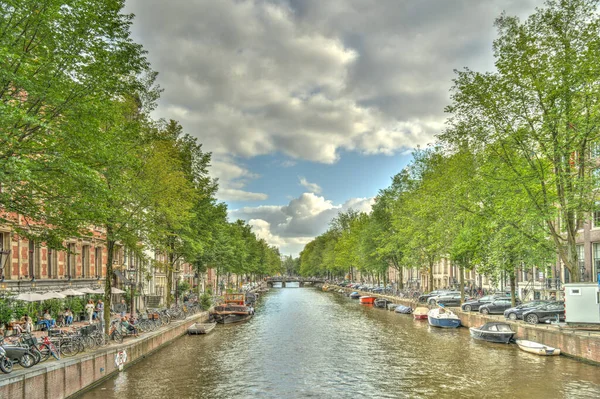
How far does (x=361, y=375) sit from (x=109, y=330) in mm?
14761

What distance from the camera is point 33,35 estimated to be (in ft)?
56.0

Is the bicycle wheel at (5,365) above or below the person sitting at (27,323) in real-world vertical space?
above

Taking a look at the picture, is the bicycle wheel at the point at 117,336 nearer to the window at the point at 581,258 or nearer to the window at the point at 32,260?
the window at the point at 32,260

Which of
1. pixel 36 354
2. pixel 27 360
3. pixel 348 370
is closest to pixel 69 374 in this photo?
pixel 36 354

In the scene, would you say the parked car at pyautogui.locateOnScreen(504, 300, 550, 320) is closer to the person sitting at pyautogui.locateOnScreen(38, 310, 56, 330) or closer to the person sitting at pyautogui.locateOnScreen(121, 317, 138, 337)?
the person sitting at pyautogui.locateOnScreen(121, 317, 138, 337)

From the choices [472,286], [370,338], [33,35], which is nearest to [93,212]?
[33,35]

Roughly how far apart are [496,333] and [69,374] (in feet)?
91.4

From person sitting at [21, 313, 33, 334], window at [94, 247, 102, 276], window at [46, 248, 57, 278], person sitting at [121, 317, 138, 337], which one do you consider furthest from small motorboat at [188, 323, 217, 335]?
person sitting at [21, 313, 33, 334]

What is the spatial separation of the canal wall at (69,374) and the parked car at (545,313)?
88.6 feet

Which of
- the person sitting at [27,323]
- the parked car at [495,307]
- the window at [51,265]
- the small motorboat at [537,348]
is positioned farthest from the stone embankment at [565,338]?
the window at [51,265]

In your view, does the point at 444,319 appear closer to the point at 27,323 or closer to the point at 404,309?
the point at 404,309

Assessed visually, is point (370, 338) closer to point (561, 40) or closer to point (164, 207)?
point (164, 207)

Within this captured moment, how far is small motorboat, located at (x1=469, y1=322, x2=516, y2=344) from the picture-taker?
113 feet

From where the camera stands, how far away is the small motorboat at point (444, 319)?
148 feet
